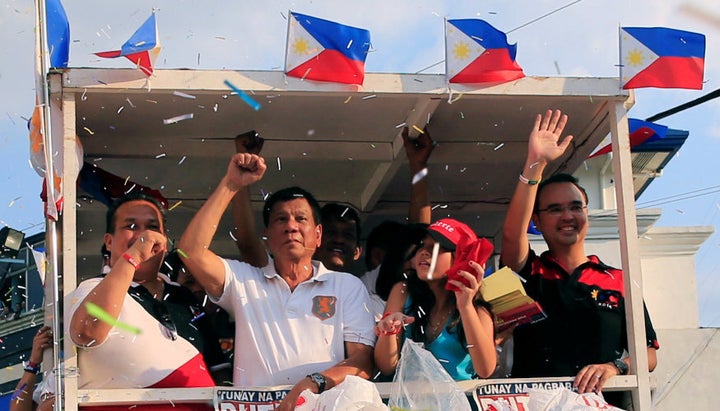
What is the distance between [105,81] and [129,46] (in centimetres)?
26

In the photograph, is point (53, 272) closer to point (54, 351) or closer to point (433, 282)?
point (54, 351)

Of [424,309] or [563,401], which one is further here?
[424,309]

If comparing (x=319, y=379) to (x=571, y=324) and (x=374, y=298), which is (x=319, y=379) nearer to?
(x=374, y=298)

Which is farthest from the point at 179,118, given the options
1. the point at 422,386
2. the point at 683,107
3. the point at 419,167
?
the point at 683,107

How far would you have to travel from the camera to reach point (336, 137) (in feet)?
25.0

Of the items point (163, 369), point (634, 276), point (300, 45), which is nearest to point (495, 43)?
point (300, 45)

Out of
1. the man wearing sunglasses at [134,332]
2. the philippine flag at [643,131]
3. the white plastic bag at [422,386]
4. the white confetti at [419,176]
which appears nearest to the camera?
the white plastic bag at [422,386]

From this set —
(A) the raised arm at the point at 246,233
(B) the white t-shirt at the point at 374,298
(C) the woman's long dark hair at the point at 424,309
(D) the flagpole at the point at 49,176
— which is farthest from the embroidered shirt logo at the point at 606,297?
(D) the flagpole at the point at 49,176

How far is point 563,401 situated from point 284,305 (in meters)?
1.53

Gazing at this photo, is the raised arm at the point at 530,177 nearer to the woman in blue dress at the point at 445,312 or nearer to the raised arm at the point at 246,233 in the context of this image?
the woman in blue dress at the point at 445,312

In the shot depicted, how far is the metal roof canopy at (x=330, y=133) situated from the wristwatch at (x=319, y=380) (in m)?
1.54

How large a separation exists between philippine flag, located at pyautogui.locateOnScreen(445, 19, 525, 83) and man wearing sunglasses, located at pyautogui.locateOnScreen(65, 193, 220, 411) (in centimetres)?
183

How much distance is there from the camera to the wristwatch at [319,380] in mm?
5832

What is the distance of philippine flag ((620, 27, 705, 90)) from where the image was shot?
6547 millimetres
